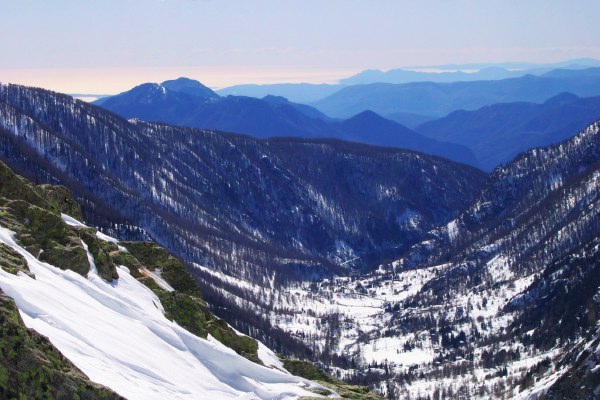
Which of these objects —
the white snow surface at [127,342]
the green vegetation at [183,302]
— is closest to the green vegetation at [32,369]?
the white snow surface at [127,342]

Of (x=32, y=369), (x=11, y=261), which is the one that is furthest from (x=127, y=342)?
(x=32, y=369)

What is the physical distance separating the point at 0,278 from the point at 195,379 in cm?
1636

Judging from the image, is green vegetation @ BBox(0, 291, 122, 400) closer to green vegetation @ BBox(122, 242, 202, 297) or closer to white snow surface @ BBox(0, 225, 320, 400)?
white snow surface @ BBox(0, 225, 320, 400)

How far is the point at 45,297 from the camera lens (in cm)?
4269

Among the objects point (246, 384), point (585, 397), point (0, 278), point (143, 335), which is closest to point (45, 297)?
point (0, 278)

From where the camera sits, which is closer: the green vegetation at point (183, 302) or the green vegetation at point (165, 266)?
the green vegetation at point (183, 302)

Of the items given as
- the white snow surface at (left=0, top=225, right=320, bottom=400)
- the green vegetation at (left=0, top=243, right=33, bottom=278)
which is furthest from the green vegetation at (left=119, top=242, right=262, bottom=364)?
the green vegetation at (left=0, top=243, right=33, bottom=278)

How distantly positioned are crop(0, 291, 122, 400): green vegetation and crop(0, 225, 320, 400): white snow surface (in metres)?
3.20

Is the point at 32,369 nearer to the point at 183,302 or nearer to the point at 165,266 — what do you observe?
the point at 183,302

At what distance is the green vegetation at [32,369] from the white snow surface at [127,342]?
320 cm

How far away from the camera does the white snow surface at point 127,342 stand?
39875mm

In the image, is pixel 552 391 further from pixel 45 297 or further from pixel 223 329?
pixel 45 297

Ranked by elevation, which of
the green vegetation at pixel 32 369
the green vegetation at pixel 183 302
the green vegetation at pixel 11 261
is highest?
the green vegetation at pixel 11 261

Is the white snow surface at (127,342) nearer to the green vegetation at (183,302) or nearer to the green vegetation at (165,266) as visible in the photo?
the green vegetation at (183,302)
